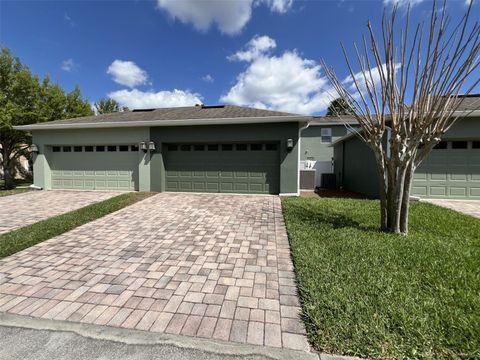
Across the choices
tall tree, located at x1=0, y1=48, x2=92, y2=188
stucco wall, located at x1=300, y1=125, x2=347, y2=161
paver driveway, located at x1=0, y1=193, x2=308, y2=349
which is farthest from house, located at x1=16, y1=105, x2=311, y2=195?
stucco wall, located at x1=300, y1=125, x2=347, y2=161

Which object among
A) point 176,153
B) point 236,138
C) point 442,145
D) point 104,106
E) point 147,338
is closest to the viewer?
point 147,338

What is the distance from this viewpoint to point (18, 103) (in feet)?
41.6

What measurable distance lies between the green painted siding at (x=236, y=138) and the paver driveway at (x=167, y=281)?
432 cm

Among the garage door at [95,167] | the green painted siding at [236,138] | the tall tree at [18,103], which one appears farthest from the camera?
the tall tree at [18,103]

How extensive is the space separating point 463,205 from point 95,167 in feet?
46.9

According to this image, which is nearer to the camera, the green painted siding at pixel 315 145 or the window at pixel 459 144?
the window at pixel 459 144

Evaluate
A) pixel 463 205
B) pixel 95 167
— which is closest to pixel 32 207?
pixel 95 167

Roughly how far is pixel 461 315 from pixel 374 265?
1.07 metres

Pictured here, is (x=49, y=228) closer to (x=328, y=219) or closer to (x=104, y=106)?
(x=328, y=219)

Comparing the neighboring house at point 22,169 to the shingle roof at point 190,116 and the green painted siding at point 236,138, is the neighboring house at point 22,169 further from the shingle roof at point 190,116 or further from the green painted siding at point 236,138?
the green painted siding at point 236,138

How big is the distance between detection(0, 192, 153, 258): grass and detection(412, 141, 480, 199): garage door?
10.6m

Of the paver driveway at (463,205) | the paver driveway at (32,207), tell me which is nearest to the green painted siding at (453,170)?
the paver driveway at (463,205)

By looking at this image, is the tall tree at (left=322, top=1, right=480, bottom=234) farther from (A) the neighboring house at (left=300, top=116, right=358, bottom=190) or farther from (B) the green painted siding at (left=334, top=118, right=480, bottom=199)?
→ (A) the neighboring house at (left=300, top=116, right=358, bottom=190)

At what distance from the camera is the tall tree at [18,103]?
38.0 ft
